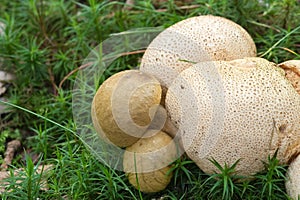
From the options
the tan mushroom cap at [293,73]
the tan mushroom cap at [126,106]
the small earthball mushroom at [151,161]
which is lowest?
the small earthball mushroom at [151,161]

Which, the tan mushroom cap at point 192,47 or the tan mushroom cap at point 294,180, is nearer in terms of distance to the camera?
the tan mushroom cap at point 294,180

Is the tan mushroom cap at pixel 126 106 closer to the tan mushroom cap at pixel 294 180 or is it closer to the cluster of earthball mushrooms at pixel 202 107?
the cluster of earthball mushrooms at pixel 202 107

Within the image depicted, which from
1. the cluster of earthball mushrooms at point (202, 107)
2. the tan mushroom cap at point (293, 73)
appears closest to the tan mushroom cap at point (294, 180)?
the cluster of earthball mushrooms at point (202, 107)

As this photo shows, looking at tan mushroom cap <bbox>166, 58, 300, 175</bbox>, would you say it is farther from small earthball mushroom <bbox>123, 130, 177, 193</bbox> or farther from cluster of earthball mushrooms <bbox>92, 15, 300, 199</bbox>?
small earthball mushroom <bbox>123, 130, 177, 193</bbox>

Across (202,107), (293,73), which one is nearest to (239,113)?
(202,107)

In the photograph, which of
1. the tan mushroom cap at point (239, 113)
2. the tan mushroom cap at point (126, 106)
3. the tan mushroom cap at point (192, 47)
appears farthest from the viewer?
the tan mushroom cap at point (192, 47)

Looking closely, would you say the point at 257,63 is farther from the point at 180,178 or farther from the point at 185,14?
the point at 185,14

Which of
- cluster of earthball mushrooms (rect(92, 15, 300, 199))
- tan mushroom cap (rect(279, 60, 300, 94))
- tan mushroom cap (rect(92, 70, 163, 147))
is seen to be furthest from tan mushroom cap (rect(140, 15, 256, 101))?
tan mushroom cap (rect(279, 60, 300, 94))
